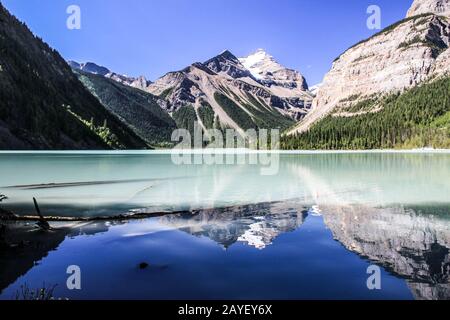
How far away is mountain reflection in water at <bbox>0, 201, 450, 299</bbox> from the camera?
1204 cm

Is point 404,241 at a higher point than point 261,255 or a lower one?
higher

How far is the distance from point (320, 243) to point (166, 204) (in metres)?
15.1

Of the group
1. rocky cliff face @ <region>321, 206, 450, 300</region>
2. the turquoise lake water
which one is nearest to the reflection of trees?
the turquoise lake water

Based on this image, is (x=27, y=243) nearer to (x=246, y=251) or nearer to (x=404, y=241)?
(x=246, y=251)

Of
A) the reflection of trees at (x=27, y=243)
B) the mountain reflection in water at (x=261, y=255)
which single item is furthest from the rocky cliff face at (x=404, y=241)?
the reflection of trees at (x=27, y=243)

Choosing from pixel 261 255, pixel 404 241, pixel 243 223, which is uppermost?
pixel 243 223

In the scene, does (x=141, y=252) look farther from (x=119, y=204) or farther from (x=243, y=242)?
(x=119, y=204)

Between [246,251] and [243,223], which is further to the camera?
[243,223]

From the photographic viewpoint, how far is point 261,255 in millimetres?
15992

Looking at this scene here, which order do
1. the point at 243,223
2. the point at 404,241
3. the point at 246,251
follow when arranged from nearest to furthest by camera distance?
the point at 246,251 < the point at 404,241 < the point at 243,223

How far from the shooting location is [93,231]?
66.2ft

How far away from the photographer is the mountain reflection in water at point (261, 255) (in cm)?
1204

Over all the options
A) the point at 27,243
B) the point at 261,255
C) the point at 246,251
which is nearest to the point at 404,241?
the point at 261,255

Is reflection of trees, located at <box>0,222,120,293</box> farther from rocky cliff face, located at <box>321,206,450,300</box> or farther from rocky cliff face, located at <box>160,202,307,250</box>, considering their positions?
rocky cliff face, located at <box>321,206,450,300</box>
